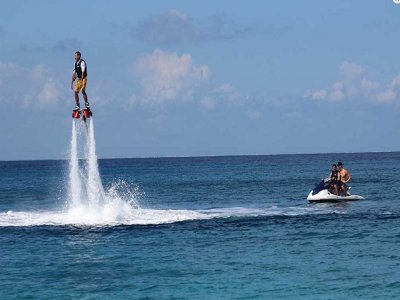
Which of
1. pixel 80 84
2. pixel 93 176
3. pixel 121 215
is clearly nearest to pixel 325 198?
pixel 121 215

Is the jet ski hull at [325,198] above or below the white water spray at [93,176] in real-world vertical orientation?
below

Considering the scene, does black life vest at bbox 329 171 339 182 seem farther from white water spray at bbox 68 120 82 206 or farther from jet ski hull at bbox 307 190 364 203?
white water spray at bbox 68 120 82 206

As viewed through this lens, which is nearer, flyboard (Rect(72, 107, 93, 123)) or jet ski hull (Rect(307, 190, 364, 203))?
flyboard (Rect(72, 107, 93, 123))

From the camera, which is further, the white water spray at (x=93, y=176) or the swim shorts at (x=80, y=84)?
the white water spray at (x=93, y=176)

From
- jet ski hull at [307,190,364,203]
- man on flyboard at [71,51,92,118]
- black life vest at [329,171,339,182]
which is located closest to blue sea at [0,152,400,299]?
jet ski hull at [307,190,364,203]

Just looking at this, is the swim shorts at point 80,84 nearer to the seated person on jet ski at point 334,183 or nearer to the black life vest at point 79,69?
the black life vest at point 79,69

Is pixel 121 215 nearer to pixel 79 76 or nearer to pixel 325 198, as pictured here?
pixel 325 198

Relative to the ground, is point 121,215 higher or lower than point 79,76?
lower

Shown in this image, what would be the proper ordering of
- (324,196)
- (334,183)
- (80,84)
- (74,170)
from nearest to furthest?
(80,84), (74,170), (324,196), (334,183)

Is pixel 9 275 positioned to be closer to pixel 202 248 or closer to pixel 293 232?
pixel 202 248

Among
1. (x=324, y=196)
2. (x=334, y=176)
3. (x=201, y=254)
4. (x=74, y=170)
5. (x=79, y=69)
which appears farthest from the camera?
(x=324, y=196)

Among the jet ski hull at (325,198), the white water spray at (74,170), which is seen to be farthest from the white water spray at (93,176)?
the jet ski hull at (325,198)

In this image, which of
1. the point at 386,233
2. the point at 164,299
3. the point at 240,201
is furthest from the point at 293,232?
the point at 240,201

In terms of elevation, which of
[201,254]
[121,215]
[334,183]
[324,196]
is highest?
[334,183]
